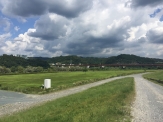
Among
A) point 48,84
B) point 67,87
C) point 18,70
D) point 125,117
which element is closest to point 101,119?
point 125,117

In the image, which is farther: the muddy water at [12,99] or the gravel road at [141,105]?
the muddy water at [12,99]

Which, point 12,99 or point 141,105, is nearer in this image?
point 141,105

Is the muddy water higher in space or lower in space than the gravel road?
lower

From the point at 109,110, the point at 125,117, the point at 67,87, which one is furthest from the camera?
the point at 67,87

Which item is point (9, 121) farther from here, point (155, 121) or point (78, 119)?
point (155, 121)

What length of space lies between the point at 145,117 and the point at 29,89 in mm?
38969

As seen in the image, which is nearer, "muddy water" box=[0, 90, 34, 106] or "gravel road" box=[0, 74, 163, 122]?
"gravel road" box=[0, 74, 163, 122]

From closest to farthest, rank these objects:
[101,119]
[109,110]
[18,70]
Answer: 1. [101,119]
2. [109,110]
3. [18,70]

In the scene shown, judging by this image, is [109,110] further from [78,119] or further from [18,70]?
[18,70]

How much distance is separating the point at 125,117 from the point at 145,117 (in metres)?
1.84

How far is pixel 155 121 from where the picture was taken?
46.9ft

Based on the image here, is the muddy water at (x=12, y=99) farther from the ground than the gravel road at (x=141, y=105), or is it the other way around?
the gravel road at (x=141, y=105)

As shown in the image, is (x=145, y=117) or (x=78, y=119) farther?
(x=145, y=117)

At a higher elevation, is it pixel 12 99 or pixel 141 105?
pixel 141 105
